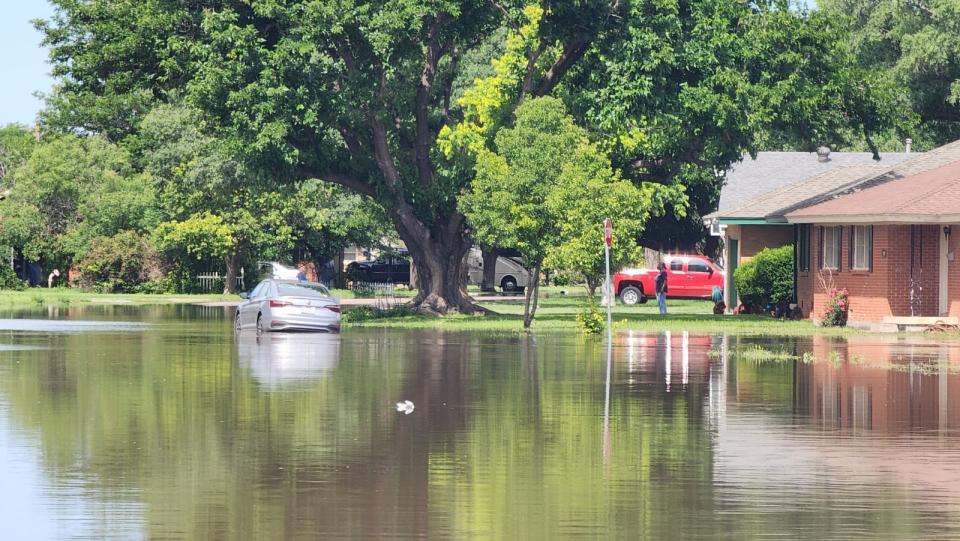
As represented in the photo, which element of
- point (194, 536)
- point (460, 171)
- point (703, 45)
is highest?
point (703, 45)

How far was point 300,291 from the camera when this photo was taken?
4028cm

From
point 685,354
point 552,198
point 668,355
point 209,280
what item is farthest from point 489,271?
point 668,355

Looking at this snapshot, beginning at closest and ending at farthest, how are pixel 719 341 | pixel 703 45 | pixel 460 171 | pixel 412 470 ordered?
1. pixel 412 470
2. pixel 719 341
3. pixel 703 45
4. pixel 460 171

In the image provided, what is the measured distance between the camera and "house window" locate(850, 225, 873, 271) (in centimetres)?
4422

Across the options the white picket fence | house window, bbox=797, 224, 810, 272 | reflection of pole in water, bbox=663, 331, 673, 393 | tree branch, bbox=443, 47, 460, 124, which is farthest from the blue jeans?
the white picket fence

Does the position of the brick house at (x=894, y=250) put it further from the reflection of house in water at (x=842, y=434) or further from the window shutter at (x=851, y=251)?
the reflection of house in water at (x=842, y=434)

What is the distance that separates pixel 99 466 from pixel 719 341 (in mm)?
23796

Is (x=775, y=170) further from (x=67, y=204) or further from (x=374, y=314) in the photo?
(x=67, y=204)

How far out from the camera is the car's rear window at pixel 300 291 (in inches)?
1575

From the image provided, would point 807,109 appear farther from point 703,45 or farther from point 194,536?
point 194,536

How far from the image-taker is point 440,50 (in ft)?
172

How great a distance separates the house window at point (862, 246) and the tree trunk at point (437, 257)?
12661 mm

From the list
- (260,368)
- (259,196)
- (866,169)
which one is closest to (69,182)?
(259,196)

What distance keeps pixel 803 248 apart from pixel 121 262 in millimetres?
40986
